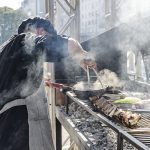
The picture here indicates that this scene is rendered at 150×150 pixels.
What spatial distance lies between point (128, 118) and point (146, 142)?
43 cm

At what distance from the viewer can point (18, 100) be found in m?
2.89

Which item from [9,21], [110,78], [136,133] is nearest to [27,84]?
[136,133]

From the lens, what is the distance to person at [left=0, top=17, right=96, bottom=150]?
9.00 feet

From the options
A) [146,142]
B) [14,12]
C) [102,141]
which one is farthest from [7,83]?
[14,12]

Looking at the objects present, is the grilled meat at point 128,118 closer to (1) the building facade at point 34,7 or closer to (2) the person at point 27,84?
(2) the person at point 27,84

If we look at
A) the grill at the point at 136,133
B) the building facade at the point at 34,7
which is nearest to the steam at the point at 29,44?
the grill at the point at 136,133

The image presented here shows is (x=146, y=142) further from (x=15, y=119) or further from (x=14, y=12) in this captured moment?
(x=14, y=12)

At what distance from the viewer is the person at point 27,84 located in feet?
9.00

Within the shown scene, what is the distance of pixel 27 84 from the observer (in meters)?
2.85

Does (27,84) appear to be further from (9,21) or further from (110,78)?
(9,21)

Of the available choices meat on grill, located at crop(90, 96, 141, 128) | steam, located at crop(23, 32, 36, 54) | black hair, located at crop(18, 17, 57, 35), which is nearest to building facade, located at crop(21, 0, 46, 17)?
black hair, located at crop(18, 17, 57, 35)

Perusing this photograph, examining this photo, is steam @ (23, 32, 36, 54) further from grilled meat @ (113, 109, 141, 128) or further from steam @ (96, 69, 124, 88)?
steam @ (96, 69, 124, 88)

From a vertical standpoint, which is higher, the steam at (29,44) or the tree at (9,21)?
the tree at (9,21)

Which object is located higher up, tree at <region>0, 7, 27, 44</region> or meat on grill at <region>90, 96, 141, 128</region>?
tree at <region>0, 7, 27, 44</region>
